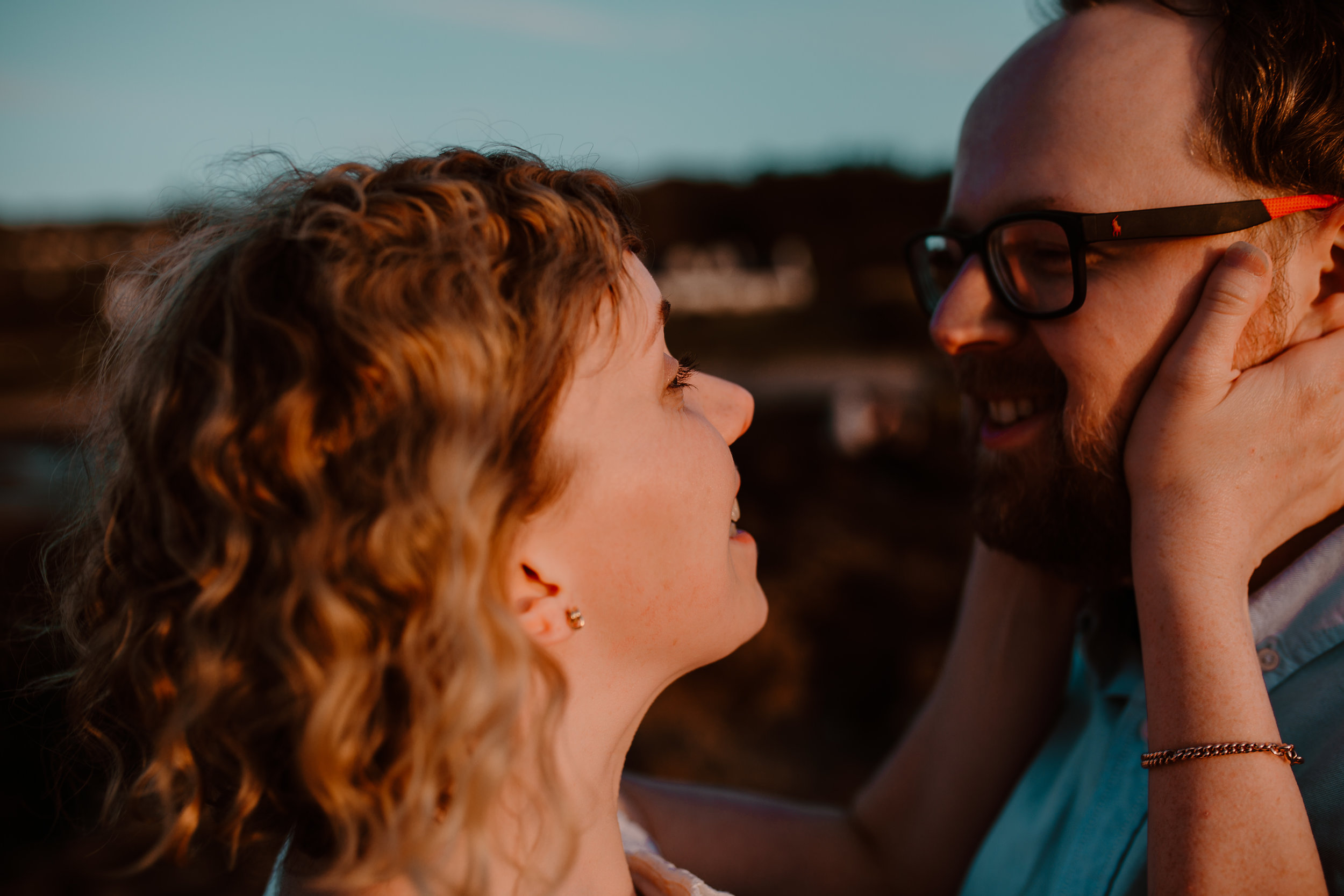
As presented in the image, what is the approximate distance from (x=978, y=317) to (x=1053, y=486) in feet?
1.72

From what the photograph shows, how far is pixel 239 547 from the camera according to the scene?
128 centimetres

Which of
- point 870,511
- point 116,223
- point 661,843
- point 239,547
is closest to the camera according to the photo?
point 239,547

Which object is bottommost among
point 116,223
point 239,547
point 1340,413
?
point 116,223

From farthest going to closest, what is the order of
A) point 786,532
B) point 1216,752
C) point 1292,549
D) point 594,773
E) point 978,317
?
point 786,532, point 978,317, point 1292,549, point 594,773, point 1216,752

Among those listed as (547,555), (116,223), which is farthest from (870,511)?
(116,223)

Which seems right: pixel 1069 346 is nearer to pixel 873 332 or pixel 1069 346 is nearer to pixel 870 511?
pixel 870 511

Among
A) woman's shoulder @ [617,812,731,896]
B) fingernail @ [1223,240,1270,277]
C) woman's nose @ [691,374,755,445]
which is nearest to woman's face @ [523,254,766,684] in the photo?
woman's nose @ [691,374,755,445]

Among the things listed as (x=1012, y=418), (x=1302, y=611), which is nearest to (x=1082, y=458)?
(x=1012, y=418)

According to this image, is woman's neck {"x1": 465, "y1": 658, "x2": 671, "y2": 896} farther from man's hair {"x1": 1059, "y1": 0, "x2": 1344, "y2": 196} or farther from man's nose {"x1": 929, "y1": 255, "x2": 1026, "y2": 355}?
man's hair {"x1": 1059, "y1": 0, "x2": 1344, "y2": 196}

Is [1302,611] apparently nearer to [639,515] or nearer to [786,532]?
[639,515]

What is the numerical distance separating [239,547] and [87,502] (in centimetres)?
76

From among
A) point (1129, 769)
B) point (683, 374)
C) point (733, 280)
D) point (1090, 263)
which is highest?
point (1090, 263)

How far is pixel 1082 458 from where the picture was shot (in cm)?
218

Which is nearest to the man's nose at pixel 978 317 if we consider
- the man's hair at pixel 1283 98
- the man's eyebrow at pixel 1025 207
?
the man's eyebrow at pixel 1025 207
